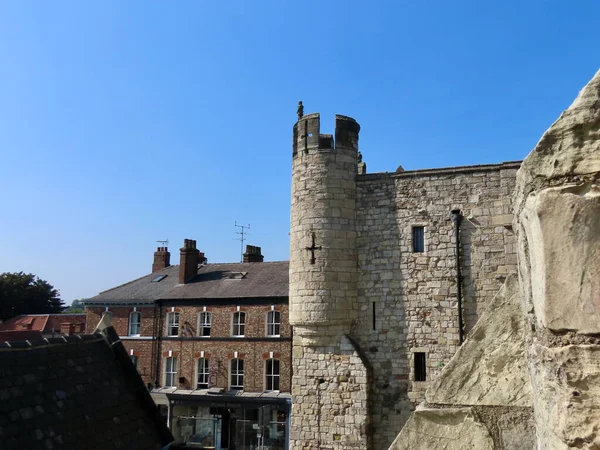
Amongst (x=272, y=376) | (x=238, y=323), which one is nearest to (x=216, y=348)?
(x=238, y=323)

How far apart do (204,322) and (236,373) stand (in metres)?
3.07

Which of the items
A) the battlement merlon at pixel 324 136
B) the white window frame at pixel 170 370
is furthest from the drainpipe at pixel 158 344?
the battlement merlon at pixel 324 136

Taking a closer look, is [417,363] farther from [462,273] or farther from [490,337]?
[490,337]

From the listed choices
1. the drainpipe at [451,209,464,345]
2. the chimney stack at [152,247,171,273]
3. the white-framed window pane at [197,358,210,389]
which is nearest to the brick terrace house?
the white-framed window pane at [197,358,210,389]

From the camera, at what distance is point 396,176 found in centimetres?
1388

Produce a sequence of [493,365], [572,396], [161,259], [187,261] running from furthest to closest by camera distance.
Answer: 1. [161,259]
2. [187,261]
3. [493,365]
4. [572,396]

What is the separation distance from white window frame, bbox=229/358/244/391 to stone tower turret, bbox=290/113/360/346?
11830 millimetres

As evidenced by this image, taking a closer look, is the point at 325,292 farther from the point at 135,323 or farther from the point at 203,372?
the point at 135,323

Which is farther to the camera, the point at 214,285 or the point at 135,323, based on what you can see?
the point at 135,323

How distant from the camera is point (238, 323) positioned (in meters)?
24.8

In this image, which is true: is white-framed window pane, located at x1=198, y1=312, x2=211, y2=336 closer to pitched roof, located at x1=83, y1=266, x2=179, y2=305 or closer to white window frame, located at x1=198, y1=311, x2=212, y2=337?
white window frame, located at x1=198, y1=311, x2=212, y2=337

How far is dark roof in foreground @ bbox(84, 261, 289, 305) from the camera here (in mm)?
24828

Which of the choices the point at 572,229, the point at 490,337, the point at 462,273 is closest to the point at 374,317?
the point at 462,273

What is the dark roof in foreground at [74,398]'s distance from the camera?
5.47 m
